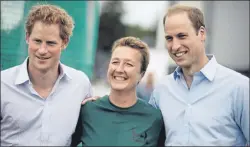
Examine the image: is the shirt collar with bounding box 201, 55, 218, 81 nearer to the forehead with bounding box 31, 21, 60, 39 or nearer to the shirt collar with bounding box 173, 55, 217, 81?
the shirt collar with bounding box 173, 55, 217, 81

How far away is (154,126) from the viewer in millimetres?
2709

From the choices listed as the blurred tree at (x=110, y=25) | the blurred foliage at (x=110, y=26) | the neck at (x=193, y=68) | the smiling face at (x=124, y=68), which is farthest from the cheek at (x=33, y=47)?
the blurred tree at (x=110, y=25)

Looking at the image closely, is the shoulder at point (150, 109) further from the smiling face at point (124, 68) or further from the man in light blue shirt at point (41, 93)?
the man in light blue shirt at point (41, 93)

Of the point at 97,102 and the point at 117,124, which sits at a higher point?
the point at 97,102

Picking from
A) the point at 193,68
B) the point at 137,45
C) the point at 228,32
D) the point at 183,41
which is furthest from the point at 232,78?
the point at 228,32

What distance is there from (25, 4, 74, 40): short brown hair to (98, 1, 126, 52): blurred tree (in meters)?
26.9

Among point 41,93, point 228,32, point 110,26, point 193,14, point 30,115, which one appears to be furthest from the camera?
point 110,26

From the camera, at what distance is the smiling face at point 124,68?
2.66m

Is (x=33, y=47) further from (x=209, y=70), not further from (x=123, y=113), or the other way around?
(x=209, y=70)

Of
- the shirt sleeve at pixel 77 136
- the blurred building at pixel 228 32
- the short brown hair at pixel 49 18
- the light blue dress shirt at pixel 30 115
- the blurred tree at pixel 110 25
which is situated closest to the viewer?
the light blue dress shirt at pixel 30 115

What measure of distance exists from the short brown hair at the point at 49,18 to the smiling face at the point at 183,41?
2.25 feet

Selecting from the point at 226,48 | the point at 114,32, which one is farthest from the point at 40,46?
the point at 114,32

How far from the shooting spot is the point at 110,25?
30.5 m

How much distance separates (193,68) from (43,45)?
1007 millimetres
